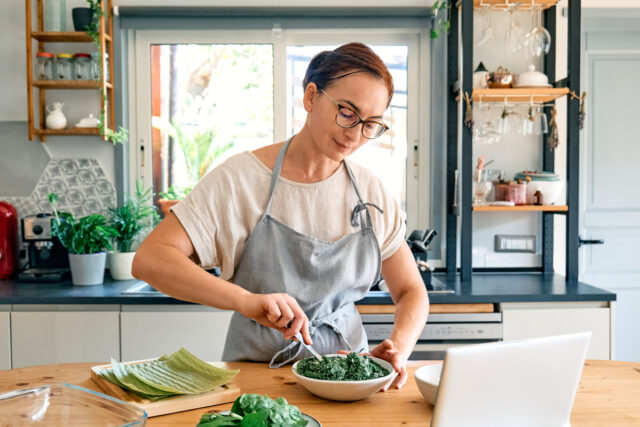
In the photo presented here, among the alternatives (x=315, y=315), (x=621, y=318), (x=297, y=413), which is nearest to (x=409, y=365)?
(x=315, y=315)

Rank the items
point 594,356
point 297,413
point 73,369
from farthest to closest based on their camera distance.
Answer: point 594,356, point 73,369, point 297,413

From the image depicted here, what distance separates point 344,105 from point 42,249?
216 cm

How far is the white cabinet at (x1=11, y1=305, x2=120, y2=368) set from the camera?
267 centimetres

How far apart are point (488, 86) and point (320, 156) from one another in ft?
5.50

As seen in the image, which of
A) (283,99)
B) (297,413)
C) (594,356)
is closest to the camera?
(297,413)

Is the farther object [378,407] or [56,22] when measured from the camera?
[56,22]

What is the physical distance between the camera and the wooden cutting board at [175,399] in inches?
49.3

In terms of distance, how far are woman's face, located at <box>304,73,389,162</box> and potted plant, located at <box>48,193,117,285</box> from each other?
5.57 feet

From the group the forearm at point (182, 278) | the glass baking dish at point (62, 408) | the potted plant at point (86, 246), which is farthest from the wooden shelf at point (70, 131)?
the glass baking dish at point (62, 408)

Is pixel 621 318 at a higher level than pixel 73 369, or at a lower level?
lower

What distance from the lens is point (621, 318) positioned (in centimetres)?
356

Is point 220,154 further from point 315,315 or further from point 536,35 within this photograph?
point 315,315

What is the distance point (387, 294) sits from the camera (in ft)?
8.91

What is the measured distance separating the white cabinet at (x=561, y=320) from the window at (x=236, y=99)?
84cm
